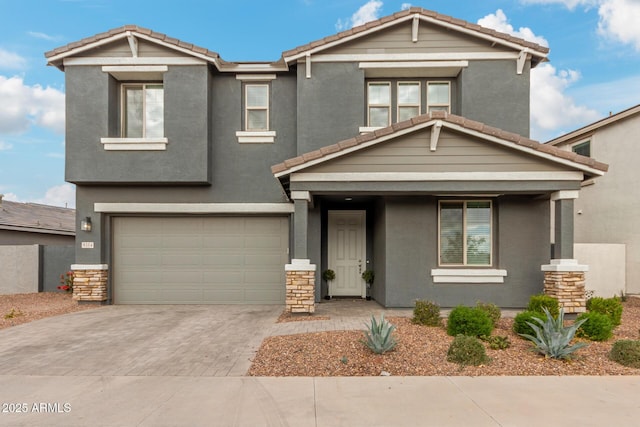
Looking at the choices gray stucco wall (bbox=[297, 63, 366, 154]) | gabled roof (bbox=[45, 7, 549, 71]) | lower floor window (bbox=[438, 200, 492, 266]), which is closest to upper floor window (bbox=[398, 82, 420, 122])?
gray stucco wall (bbox=[297, 63, 366, 154])

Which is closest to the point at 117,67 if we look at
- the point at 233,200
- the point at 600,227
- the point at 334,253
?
the point at 233,200

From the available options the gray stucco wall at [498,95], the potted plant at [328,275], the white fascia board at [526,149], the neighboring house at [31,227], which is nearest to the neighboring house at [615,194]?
the gray stucco wall at [498,95]

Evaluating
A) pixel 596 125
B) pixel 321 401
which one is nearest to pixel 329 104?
pixel 321 401

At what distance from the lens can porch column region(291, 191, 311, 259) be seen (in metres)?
8.48

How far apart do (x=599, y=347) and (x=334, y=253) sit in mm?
6737

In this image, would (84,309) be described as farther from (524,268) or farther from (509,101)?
(509,101)

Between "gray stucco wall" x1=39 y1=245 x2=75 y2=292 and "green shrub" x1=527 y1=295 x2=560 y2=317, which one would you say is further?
"gray stucco wall" x1=39 y1=245 x2=75 y2=292

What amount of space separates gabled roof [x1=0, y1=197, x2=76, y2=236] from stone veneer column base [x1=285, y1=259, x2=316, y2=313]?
12443mm

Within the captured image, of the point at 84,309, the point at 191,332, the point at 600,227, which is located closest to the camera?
the point at 191,332

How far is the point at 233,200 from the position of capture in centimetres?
1067

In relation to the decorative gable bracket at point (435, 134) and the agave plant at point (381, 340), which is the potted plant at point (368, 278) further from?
the agave plant at point (381, 340)

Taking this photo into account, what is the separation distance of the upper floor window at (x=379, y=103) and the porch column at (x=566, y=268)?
4702 mm

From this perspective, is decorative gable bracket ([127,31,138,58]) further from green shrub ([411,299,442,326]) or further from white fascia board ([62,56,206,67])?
green shrub ([411,299,442,326])

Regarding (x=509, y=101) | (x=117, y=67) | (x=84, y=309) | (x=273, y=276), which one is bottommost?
(x=84, y=309)
